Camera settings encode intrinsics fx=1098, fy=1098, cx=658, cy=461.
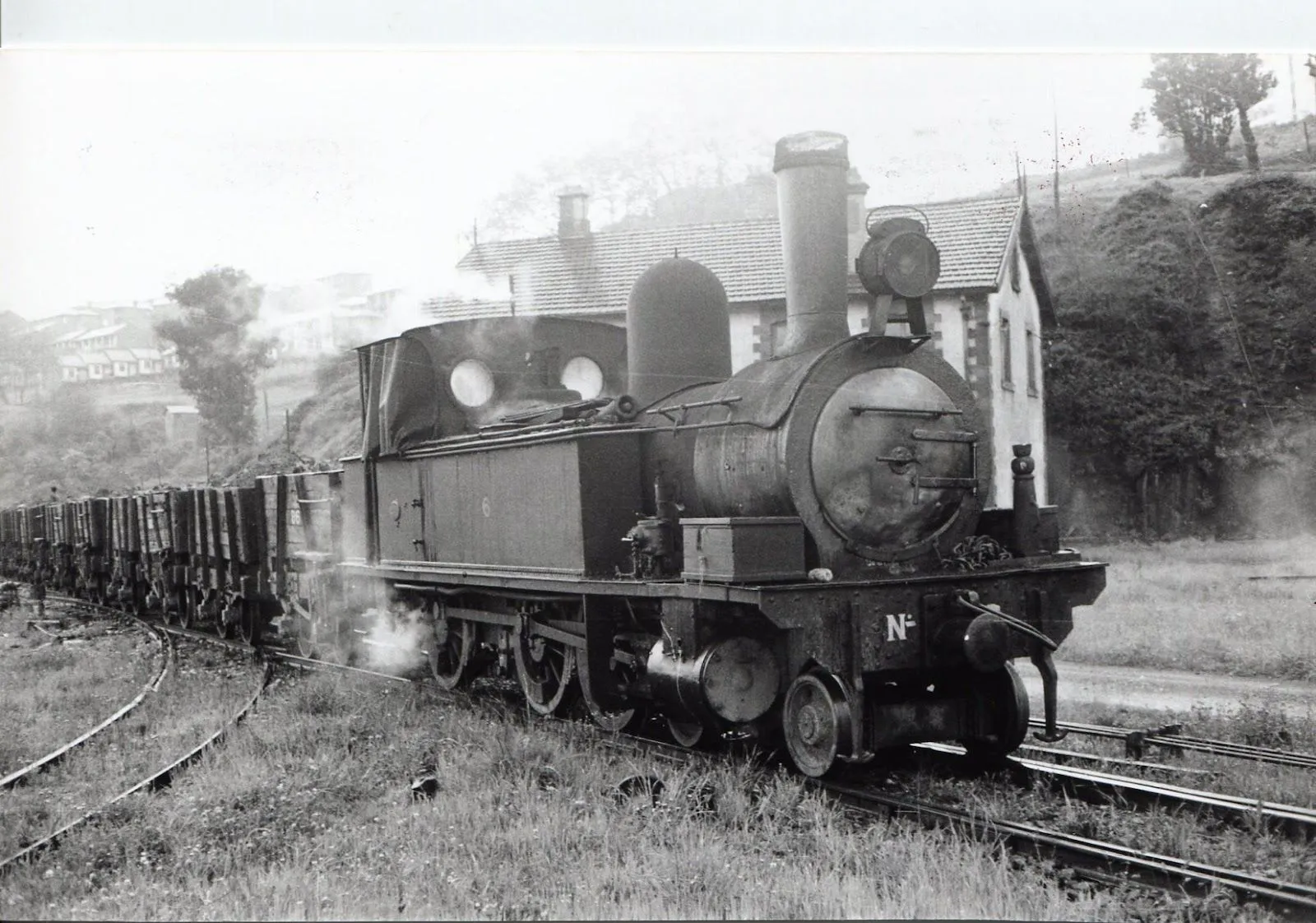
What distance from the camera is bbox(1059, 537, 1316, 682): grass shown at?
26.1 ft

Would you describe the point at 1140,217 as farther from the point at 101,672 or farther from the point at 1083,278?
the point at 101,672

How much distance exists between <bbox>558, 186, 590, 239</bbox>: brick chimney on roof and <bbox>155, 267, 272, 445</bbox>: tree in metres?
2.50

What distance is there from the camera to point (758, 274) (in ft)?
33.2

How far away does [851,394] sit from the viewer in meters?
5.39

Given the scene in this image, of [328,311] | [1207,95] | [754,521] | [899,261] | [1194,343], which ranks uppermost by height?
[1207,95]

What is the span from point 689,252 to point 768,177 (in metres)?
1.50

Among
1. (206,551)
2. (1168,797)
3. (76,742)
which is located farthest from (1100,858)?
(206,551)

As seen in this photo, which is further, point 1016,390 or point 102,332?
point 1016,390

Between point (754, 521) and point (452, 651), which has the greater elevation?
point (754, 521)

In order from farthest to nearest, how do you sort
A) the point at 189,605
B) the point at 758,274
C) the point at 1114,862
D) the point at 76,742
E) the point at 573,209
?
the point at 189,605, the point at 758,274, the point at 573,209, the point at 76,742, the point at 1114,862

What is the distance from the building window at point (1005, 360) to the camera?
12.5 meters

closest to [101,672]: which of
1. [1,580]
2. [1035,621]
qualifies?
[1035,621]

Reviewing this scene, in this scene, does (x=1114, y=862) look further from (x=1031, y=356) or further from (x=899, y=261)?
(x=1031, y=356)

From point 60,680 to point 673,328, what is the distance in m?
5.87
